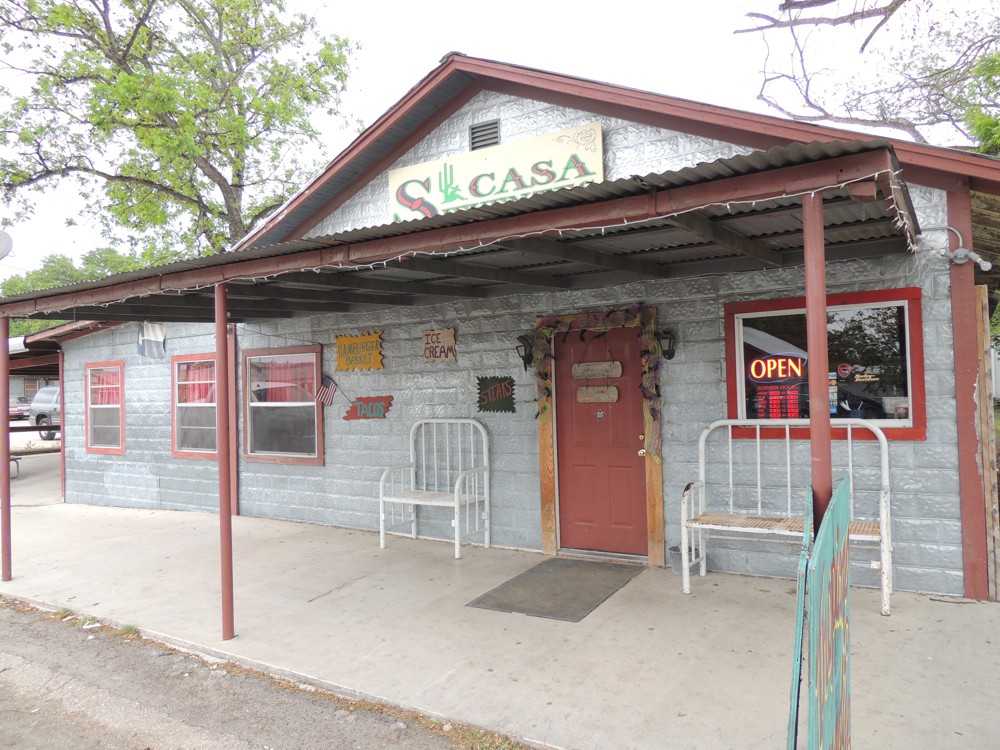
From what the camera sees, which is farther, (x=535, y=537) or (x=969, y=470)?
(x=535, y=537)

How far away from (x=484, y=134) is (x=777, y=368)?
347 cm

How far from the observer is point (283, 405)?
8039 millimetres

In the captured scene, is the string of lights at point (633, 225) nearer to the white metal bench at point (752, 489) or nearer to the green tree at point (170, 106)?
the white metal bench at point (752, 489)

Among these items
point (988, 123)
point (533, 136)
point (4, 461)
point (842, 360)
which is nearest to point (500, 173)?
point (533, 136)

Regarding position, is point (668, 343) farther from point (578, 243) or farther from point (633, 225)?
point (633, 225)

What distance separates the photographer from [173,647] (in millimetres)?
4441

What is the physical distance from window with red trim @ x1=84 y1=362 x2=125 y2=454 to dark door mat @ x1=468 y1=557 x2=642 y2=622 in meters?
7.20

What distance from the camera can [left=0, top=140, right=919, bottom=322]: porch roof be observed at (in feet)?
9.07

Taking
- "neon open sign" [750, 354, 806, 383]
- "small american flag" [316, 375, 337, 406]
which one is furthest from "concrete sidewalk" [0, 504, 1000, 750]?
"small american flag" [316, 375, 337, 406]

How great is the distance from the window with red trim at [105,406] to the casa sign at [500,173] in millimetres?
5681

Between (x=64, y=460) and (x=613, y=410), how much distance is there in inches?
363

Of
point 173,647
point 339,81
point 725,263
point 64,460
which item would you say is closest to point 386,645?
point 173,647

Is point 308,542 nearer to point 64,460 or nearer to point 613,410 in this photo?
point 613,410

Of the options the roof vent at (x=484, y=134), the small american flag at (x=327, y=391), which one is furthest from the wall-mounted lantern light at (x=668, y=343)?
the small american flag at (x=327, y=391)
